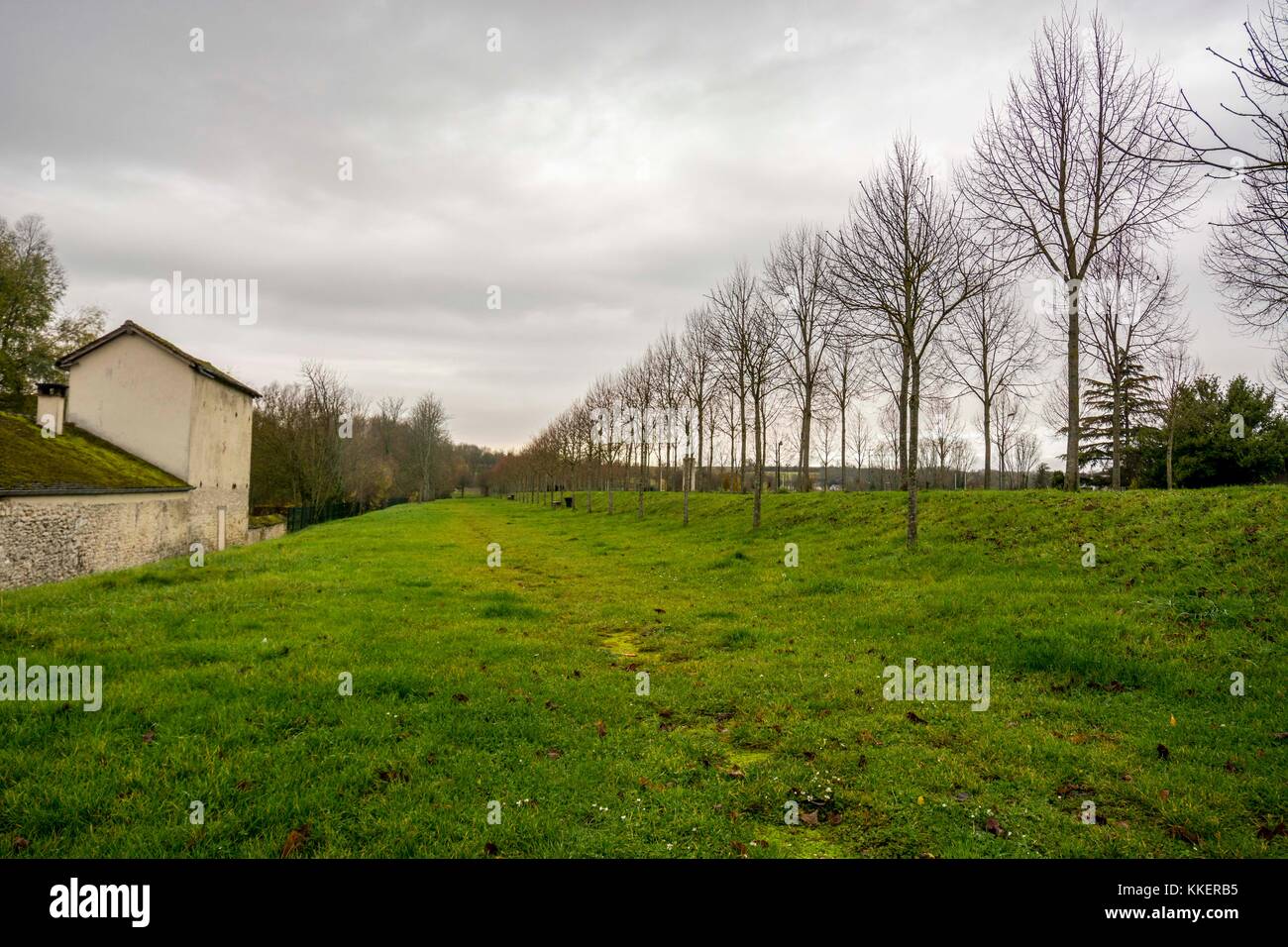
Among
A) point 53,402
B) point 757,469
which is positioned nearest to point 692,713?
point 757,469

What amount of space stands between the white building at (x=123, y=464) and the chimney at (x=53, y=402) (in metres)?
0.05

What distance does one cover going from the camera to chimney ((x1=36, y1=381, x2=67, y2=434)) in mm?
28781

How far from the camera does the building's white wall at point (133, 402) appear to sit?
31.5 m

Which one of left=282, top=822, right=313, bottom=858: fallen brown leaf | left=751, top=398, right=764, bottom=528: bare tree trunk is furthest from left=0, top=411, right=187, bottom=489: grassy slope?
left=751, top=398, right=764, bottom=528: bare tree trunk

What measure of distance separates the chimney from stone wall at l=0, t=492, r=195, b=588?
6.11m

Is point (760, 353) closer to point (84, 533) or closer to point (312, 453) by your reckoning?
point (84, 533)

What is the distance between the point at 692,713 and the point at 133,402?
38.0m

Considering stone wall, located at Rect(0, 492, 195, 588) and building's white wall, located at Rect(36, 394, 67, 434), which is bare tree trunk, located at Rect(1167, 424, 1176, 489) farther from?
building's white wall, located at Rect(36, 394, 67, 434)

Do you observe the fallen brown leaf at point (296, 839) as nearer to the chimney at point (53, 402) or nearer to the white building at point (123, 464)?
the white building at point (123, 464)

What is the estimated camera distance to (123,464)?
28.7 meters

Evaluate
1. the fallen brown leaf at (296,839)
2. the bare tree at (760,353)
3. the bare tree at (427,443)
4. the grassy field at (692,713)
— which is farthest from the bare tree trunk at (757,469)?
the bare tree at (427,443)
